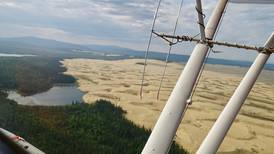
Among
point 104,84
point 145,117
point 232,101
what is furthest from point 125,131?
point 104,84

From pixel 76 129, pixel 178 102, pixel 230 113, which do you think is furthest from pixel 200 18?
pixel 76 129

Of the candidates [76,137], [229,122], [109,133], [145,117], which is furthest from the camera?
[145,117]

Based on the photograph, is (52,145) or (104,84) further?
(104,84)

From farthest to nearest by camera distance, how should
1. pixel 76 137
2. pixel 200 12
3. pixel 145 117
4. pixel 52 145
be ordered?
1. pixel 145 117
2. pixel 76 137
3. pixel 52 145
4. pixel 200 12

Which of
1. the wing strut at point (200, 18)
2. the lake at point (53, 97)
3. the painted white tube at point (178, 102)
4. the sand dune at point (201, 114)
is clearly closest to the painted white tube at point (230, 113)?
the painted white tube at point (178, 102)

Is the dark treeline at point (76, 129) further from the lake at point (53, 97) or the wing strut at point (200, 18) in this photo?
the wing strut at point (200, 18)

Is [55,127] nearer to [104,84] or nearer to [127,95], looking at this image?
[127,95]
